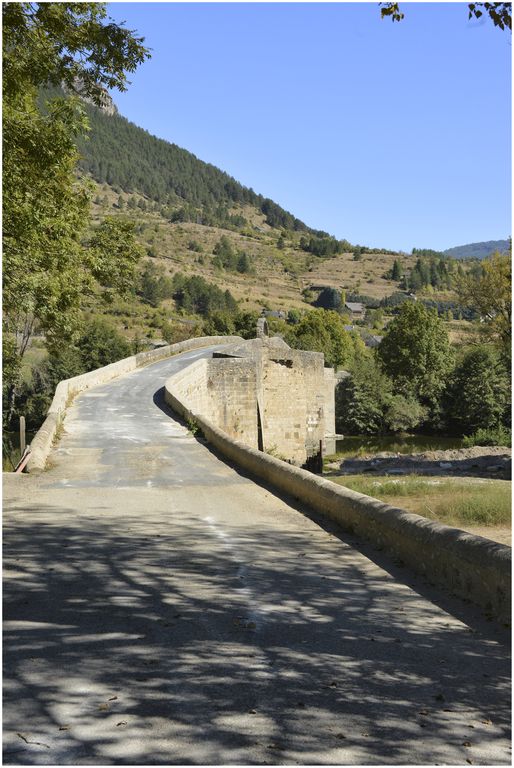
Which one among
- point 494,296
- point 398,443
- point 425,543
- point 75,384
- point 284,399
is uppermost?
point 494,296

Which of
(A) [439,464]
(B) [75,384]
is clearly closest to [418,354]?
(A) [439,464]

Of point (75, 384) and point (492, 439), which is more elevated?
point (75, 384)

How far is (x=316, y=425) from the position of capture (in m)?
31.0

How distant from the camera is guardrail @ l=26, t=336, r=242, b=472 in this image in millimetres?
14664

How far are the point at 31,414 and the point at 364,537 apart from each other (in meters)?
49.9

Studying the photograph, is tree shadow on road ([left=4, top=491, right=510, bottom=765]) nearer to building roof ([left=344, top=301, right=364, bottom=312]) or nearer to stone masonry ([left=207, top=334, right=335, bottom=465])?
stone masonry ([left=207, top=334, right=335, bottom=465])

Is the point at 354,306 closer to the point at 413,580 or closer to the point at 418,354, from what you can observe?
the point at 418,354

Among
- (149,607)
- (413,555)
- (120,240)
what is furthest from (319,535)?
(120,240)

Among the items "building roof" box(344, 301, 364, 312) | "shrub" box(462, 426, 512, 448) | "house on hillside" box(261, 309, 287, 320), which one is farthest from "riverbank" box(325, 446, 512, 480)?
"building roof" box(344, 301, 364, 312)

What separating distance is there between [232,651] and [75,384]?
80.8 ft

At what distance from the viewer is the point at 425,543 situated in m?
7.11

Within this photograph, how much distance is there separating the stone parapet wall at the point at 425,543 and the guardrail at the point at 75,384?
5.40 meters

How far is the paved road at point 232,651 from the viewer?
3.71 meters

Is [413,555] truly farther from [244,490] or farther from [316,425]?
[316,425]
